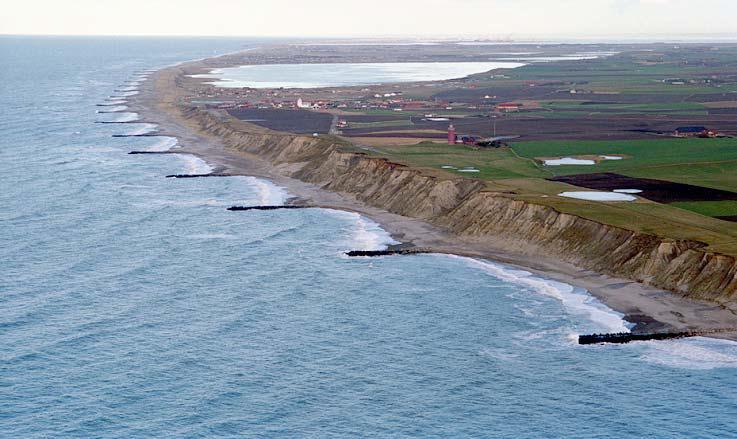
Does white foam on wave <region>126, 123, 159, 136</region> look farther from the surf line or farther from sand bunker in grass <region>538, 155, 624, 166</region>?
the surf line

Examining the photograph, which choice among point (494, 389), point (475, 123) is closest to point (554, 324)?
point (494, 389)

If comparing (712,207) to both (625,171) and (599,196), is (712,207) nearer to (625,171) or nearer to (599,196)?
(599,196)

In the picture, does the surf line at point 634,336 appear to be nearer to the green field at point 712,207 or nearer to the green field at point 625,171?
the green field at point 625,171

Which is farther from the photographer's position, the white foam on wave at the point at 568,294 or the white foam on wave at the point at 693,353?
the white foam on wave at the point at 568,294

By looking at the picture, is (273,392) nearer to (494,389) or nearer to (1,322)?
(494,389)

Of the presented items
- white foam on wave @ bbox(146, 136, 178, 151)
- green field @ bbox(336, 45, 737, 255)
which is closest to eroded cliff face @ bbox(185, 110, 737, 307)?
green field @ bbox(336, 45, 737, 255)

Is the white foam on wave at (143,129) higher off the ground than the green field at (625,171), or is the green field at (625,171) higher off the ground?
the green field at (625,171)

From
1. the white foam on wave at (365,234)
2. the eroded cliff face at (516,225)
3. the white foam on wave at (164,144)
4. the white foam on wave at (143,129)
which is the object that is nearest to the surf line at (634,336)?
the eroded cliff face at (516,225)
